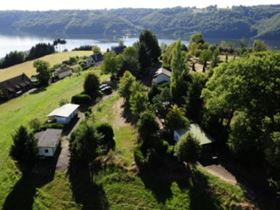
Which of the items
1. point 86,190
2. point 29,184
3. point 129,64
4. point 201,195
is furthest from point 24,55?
point 201,195

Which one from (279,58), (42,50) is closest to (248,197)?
(279,58)

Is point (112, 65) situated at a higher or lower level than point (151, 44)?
lower

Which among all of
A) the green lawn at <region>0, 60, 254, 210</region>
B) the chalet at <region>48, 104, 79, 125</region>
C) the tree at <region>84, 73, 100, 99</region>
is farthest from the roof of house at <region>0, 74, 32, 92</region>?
the green lawn at <region>0, 60, 254, 210</region>

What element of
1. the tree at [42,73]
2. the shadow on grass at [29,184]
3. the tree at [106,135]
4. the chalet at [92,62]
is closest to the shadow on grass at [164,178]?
the tree at [106,135]

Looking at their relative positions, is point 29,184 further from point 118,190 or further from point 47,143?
point 118,190

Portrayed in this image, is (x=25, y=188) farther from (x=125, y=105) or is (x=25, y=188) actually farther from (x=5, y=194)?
(x=125, y=105)
